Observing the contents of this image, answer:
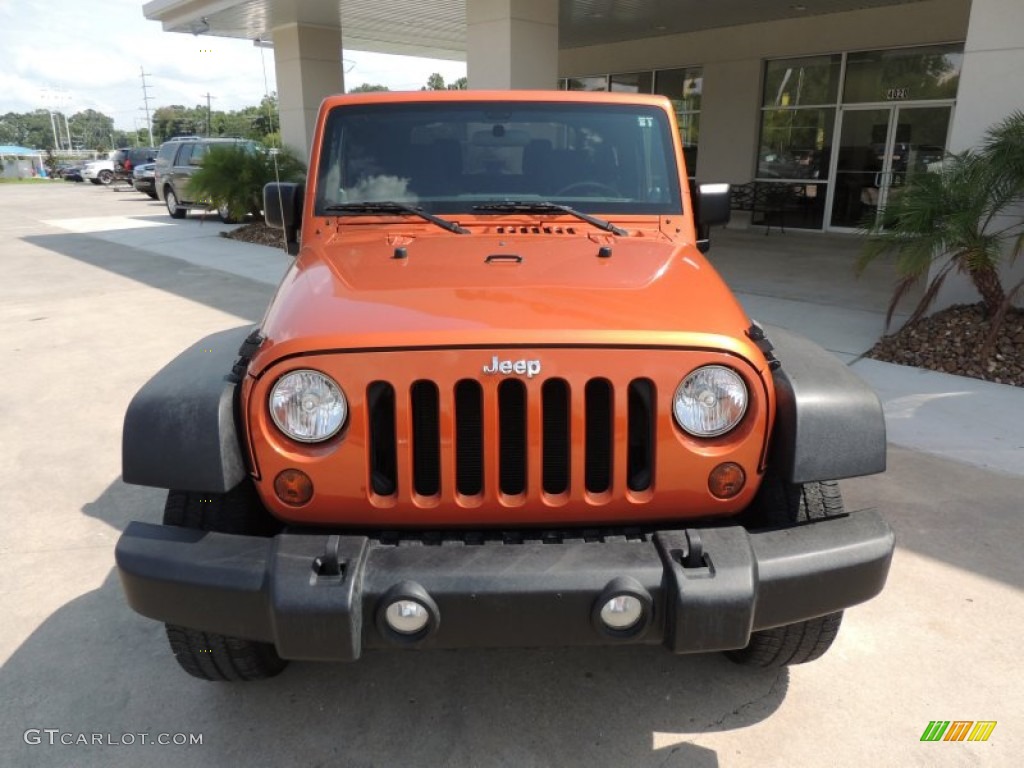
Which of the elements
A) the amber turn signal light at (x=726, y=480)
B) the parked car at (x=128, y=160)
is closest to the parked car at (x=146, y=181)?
the parked car at (x=128, y=160)

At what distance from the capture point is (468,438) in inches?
85.4

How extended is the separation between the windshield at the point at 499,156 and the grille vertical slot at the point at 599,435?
1.36m

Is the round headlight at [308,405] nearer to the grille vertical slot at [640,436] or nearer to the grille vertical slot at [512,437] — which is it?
the grille vertical slot at [512,437]

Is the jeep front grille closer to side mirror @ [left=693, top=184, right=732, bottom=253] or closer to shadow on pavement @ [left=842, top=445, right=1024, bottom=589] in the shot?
side mirror @ [left=693, top=184, right=732, bottom=253]

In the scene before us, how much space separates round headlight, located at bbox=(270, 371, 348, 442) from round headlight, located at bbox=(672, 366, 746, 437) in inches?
35.6

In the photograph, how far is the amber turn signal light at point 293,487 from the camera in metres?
2.15

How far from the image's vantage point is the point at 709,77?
15.6m

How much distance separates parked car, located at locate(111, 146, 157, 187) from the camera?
106 feet

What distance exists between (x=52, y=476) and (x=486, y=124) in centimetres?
305

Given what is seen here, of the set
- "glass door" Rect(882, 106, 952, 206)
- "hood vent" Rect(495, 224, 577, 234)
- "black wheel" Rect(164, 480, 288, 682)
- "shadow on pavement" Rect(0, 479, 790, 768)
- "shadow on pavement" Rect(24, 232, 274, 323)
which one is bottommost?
"shadow on pavement" Rect(0, 479, 790, 768)

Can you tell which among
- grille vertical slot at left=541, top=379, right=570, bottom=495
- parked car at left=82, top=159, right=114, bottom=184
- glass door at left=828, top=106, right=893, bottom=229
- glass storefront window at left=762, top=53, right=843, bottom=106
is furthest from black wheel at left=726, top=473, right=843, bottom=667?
parked car at left=82, top=159, right=114, bottom=184

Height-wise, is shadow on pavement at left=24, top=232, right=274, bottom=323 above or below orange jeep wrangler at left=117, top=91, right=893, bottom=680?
below

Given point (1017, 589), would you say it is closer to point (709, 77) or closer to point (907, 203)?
point (907, 203)

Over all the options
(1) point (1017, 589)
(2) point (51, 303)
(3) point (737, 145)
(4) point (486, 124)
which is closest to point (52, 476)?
(4) point (486, 124)
